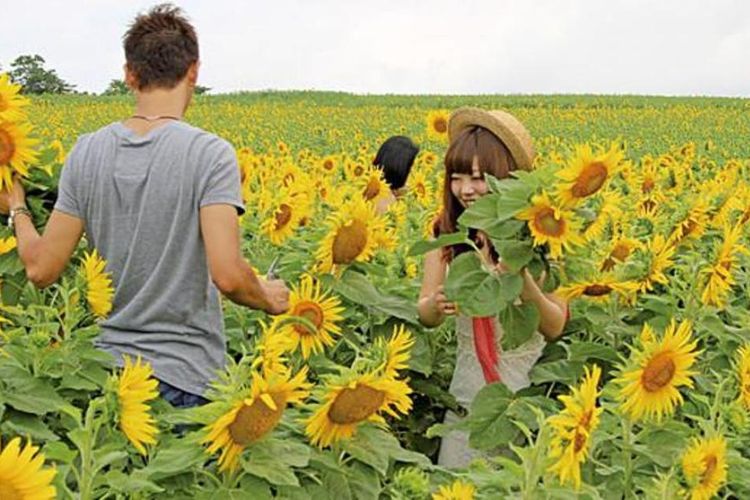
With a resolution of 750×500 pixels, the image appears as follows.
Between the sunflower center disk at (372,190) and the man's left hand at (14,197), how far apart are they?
2.28m

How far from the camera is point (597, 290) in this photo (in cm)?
324

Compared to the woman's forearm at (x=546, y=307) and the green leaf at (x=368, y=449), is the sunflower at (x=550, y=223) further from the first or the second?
the green leaf at (x=368, y=449)

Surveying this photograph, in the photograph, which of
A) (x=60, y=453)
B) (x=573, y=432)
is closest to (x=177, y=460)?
(x=60, y=453)

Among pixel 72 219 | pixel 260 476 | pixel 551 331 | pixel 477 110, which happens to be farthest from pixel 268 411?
pixel 477 110

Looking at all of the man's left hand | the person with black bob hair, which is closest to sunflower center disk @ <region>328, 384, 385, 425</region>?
the man's left hand

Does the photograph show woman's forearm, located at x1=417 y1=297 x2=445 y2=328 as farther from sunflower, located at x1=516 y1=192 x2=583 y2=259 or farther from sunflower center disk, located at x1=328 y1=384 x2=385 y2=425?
sunflower center disk, located at x1=328 y1=384 x2=385 y2=425

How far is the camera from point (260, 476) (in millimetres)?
2227

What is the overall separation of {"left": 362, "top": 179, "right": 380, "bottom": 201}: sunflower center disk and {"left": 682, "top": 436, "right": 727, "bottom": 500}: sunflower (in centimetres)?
289

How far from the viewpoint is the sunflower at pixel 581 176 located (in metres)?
Result: 2.73

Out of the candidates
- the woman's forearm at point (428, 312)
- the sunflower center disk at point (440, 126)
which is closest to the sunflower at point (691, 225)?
the woman's forearm at point (428, 312)

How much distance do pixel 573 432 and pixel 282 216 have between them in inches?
78.4

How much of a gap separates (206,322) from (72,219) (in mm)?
379

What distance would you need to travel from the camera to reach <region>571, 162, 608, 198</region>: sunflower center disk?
2.74 m

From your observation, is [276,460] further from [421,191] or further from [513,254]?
[421,191]
